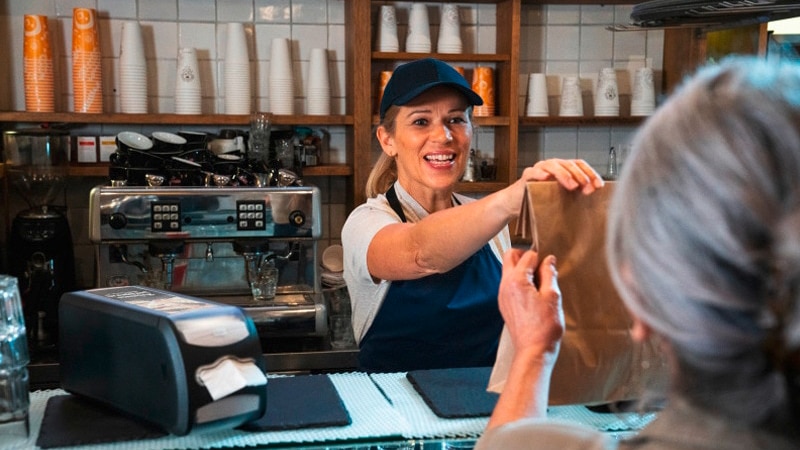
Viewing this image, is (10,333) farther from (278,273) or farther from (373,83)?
(373,83)

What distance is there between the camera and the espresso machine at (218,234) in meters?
2.79

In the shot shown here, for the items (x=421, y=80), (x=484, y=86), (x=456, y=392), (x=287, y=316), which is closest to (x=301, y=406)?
(x=456, y=392)

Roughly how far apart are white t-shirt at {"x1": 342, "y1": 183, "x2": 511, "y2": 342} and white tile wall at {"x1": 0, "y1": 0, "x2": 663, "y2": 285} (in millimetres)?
1467

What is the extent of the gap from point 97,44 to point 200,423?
237 cm

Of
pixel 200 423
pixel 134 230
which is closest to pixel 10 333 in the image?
pixel 200 423

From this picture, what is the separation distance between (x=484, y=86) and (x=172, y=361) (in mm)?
2525

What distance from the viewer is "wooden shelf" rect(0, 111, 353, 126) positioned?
318 centimetres

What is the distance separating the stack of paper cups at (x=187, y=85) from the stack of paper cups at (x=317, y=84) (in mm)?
429

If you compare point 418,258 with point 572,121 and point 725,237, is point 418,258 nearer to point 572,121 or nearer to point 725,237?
point 725,237

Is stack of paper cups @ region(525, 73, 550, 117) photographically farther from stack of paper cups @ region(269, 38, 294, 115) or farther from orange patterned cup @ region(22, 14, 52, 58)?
orange patterned cup @ region(22, 14, 52, 58)

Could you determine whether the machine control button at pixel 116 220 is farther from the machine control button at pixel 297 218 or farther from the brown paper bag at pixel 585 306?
the brown paper bag at pixel 585 306

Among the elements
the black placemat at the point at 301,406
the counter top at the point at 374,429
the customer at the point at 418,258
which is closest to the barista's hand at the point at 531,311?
the counter top at the point at 374,429

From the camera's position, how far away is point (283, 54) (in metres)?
3.38

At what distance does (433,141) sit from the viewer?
7.13 ft
